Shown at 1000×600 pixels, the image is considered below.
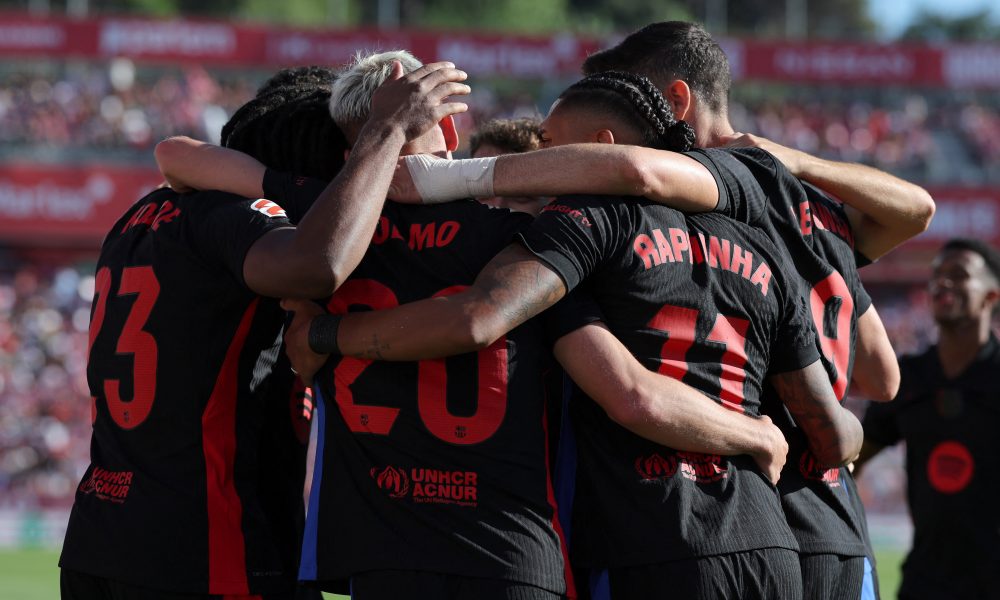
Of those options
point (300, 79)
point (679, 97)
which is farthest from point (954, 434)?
point (300, 79)

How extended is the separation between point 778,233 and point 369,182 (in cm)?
107

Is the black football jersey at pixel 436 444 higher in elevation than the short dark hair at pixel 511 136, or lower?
lower

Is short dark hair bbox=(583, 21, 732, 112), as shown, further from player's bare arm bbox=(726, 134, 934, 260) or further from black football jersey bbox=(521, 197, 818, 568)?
black football jersey bbox=(521, 197, 818, 568)

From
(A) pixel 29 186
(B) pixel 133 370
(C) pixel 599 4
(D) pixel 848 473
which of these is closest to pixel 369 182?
(B) pixel 133 370

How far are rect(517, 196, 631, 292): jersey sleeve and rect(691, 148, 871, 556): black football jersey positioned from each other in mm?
344

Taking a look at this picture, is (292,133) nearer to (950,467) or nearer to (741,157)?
(741,157)

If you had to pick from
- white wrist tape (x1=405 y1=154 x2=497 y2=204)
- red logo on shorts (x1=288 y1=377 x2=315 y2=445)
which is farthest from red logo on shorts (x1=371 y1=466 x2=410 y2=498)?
red logo on shorts (x1=288 y1=377 x2=315 y2=445)

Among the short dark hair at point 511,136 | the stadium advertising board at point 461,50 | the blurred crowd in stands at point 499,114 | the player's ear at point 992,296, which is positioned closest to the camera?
the short dark hair at point 511,136

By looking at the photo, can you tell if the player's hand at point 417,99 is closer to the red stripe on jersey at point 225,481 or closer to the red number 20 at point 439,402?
the red number 20 at point 439,402

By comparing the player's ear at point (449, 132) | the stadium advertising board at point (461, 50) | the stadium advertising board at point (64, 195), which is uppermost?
the stadium advertising board at point (461, 50)

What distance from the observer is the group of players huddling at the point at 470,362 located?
266 cm

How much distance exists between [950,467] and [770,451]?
9.36 ft

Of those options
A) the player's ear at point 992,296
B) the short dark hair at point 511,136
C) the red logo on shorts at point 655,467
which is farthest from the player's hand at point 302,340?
the player's ear at point 992,296

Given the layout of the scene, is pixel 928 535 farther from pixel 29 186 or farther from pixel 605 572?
pixel 29 186
